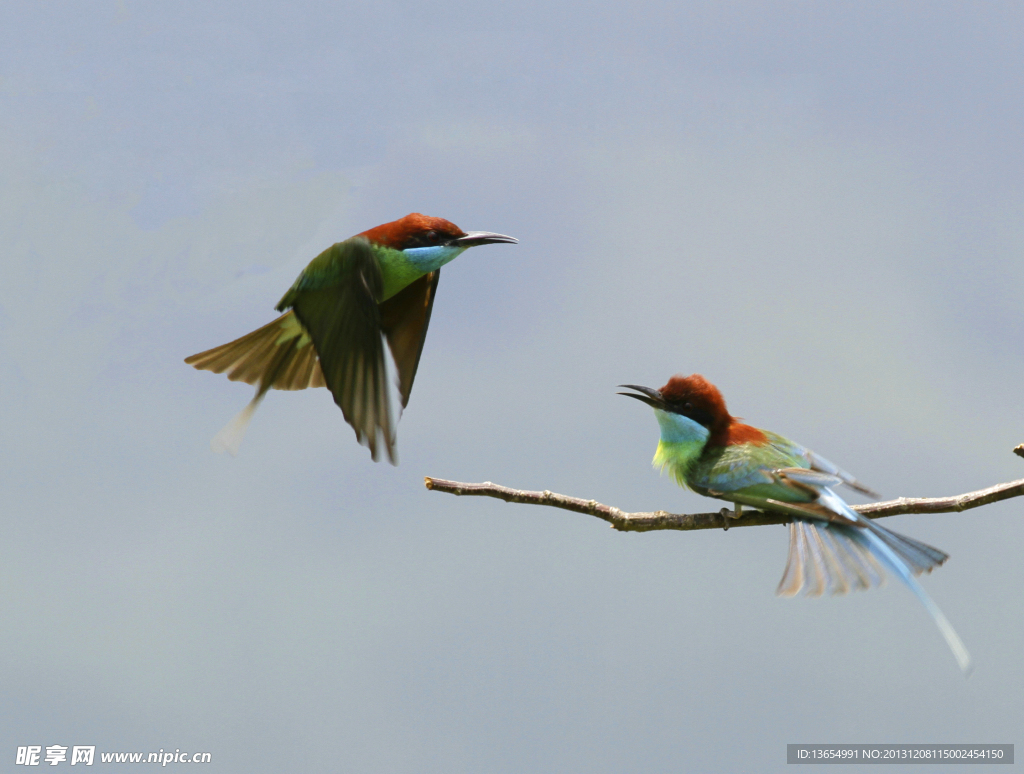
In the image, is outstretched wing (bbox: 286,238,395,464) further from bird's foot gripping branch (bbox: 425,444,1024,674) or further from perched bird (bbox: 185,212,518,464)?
bird's foot gripping branch (bbox: 425,444,1024,674)

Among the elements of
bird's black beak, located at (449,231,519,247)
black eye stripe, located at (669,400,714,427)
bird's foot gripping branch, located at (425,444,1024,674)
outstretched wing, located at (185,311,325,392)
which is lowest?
bird's foot gripping branch, located at (425,444,1024,674)

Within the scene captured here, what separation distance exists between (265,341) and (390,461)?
0.87 metres

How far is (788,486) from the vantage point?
2684mm

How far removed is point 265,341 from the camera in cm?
296

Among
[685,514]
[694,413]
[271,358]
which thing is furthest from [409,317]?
[685,514]

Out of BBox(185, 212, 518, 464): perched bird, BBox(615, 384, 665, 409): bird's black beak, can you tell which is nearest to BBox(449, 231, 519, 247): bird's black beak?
BBox(185, 212, 518, 464): perched bird

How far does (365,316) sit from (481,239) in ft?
1.47

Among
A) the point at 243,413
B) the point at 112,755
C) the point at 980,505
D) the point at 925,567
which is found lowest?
the point at 112,755

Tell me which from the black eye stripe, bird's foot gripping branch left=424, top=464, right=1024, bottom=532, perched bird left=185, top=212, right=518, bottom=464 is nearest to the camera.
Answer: bird's foot gripping branch left=424, top=464, right=1024, bottom=532

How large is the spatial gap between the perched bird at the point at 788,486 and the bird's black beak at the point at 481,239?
635 millimetres

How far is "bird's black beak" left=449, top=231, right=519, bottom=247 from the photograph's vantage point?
2.70m

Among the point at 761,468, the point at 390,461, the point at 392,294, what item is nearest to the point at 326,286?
the point at 392,294

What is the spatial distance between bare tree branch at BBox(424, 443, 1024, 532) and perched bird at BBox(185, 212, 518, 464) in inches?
12.1

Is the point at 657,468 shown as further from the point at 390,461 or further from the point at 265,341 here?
the point at 265,341
